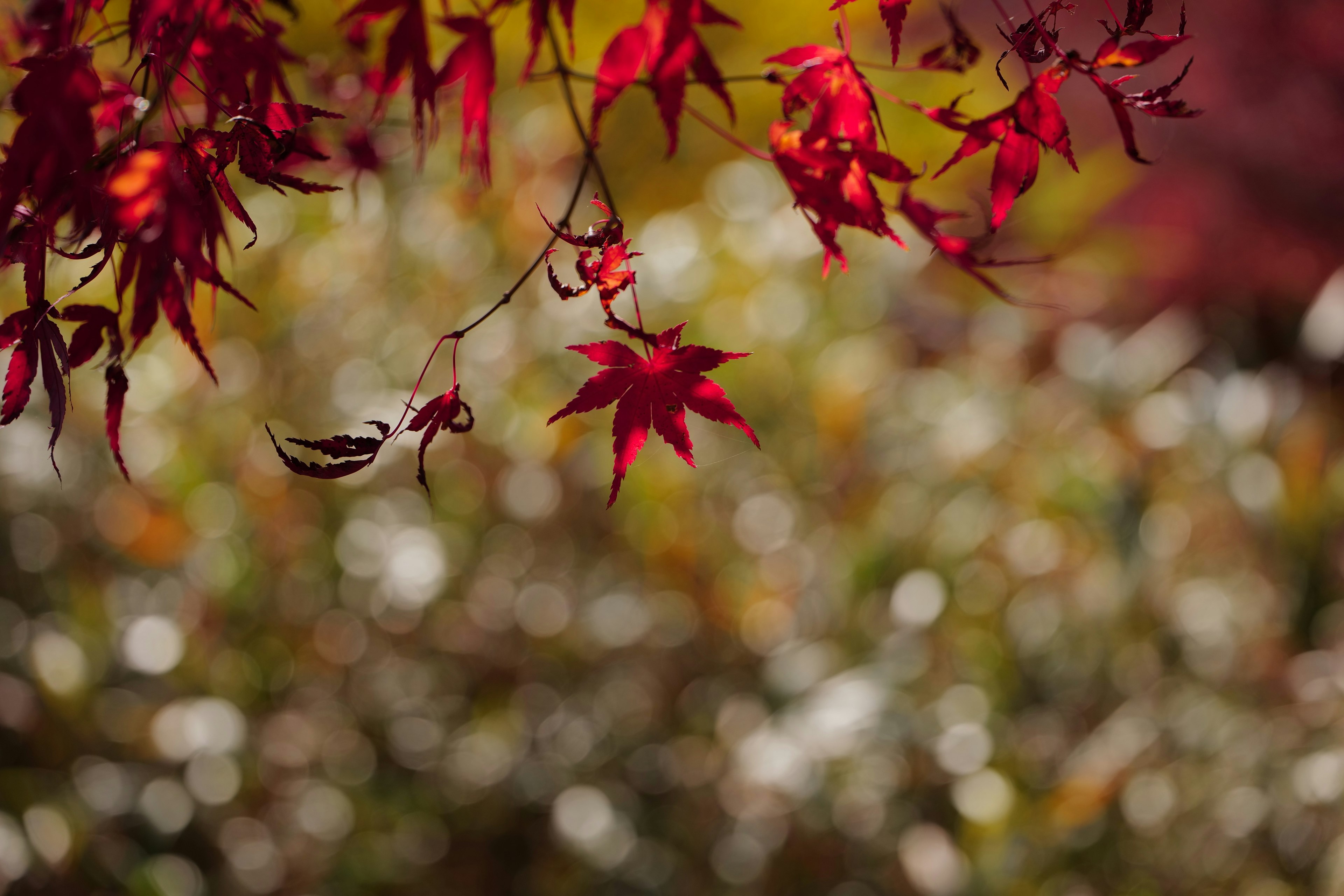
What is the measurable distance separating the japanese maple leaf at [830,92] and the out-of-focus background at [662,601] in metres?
0.62

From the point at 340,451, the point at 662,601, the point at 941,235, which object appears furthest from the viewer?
the point at 662,601

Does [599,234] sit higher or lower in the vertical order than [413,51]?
lower

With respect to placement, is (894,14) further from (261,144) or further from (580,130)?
(261,144)

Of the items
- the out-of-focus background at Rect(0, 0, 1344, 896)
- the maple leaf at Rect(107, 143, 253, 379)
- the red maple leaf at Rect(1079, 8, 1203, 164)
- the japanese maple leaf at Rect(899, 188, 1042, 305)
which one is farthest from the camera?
the out-of-focus background at Rect(0, 0, 1344, 896)

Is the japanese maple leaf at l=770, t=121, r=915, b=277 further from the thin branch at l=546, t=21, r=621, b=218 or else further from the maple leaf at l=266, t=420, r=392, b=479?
the maple leaf at l=266, t=420, r=392, b=479

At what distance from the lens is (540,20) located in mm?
566

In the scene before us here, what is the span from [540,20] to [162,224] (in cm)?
28

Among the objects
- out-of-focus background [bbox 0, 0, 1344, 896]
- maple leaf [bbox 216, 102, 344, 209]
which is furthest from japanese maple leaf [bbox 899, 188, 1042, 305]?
out-of-focus background [bbox 0, 0, 1344, 896]

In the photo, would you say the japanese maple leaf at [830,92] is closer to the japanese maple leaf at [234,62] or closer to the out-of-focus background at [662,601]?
the japanese maple leaf at [234,62]

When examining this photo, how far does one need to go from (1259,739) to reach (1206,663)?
5.2 inches

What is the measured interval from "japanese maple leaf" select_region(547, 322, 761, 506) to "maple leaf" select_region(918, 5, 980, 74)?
232 millimetres

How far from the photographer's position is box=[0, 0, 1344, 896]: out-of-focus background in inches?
51.6

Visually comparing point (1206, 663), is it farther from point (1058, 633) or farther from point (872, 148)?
point (872, 148)

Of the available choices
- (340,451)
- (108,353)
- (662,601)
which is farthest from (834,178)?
(662,601)
